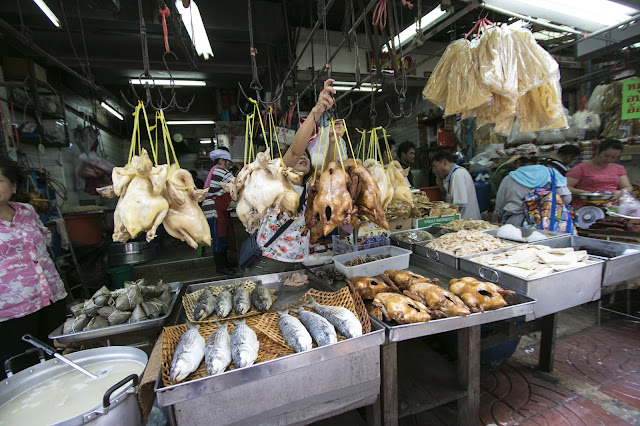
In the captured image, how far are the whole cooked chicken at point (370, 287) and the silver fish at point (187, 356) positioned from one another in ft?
4.27

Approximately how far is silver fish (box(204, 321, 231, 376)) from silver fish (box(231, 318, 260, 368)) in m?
0.04

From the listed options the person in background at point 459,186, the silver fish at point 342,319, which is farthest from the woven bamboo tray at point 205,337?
the person in background at point 459,186

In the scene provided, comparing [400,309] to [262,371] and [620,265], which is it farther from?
[620,265]

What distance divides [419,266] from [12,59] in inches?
328

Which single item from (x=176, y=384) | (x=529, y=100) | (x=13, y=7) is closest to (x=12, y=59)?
(x=13, y=7)

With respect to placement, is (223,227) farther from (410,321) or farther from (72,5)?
(410,321)

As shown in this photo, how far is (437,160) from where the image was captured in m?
5.63

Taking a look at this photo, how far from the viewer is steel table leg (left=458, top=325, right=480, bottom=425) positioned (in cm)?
239

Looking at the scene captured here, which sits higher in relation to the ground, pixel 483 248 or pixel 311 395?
pixel 483 248

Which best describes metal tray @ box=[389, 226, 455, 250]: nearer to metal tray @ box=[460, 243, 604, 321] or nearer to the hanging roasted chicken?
metal tray @ box=[460, 243, 604, 321]

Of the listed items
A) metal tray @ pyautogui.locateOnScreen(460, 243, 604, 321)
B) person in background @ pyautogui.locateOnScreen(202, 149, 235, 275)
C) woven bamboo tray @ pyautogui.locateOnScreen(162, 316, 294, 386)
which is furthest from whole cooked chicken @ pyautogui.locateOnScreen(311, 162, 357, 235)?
person in background @ pyautogui.locateOnScreen(202, 149, 235, 275)

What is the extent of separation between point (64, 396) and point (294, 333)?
1438 mm

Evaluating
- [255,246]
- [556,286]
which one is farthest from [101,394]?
[556,286]

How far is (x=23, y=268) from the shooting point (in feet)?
10.4
